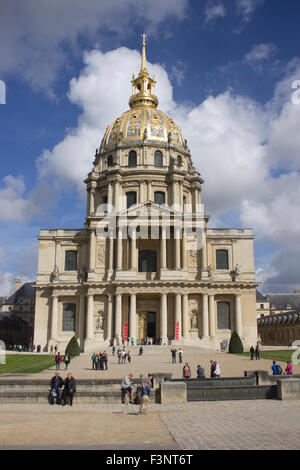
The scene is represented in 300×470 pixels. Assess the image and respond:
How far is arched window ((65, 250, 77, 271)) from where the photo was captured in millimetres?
58250

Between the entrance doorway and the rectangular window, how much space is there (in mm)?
8405

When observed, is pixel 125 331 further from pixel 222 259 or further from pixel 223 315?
pixel 222 259

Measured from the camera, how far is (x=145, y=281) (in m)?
52.3

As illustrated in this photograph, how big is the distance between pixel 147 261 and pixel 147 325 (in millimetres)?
8205

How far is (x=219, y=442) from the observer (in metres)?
10.9

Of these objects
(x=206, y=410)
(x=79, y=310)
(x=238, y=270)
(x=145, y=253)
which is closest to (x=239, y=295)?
(x=238, y=270)

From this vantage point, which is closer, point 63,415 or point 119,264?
point 63,415

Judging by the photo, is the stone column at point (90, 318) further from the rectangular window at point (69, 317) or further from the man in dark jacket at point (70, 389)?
the man in dark jacket at point (70, 389)

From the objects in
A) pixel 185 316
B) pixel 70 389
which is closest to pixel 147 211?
pixel 185 316

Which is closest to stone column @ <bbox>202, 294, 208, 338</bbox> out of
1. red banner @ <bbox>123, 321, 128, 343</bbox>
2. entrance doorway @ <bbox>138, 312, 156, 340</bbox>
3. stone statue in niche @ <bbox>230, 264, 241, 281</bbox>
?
stone statue in niche @ <bbox>230, 264, 241, 281</bbox>
